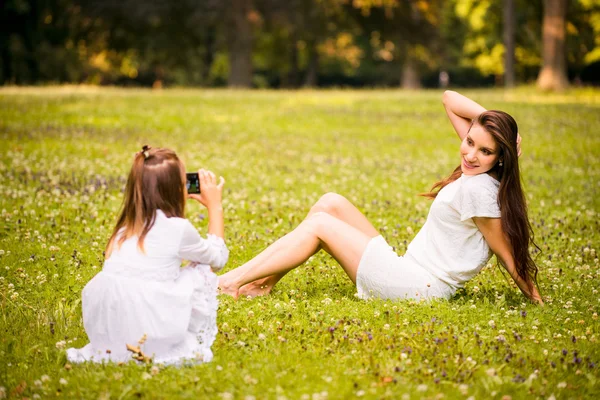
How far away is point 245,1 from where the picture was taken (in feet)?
133

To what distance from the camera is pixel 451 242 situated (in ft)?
20.3

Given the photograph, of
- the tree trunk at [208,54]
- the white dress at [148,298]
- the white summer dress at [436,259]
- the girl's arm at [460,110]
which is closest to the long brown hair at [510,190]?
the white summer dress at [436,259]

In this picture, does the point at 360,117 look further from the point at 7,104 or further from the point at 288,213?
the point at 288,213

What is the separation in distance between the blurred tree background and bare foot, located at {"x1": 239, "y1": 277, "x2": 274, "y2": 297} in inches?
1219

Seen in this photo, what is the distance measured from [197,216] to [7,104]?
47.4 feet

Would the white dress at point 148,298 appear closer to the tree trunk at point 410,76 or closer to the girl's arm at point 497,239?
the girl's arm at point 497,239

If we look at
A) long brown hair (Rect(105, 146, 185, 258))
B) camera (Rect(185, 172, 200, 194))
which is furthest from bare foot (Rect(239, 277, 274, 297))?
long brown hair (Rect(105, 146, 185, 258))

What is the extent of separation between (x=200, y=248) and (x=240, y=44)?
37768mm

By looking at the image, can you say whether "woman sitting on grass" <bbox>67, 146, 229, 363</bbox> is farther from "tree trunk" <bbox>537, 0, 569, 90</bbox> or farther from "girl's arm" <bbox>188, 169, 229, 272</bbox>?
"tree trunk" <bbox>537, 0, 569, 90</bbox>

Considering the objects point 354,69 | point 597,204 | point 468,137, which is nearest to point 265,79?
point 354,69

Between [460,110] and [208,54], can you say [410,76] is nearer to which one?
[208,54]

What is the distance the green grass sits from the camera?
15.2ft

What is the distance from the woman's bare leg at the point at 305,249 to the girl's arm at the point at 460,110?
155 cm

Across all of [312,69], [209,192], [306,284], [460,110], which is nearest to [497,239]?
[460,110]
